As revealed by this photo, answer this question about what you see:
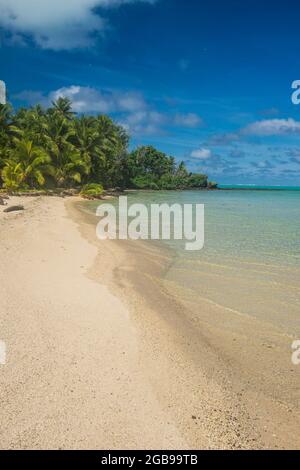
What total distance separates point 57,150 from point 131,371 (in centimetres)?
3811

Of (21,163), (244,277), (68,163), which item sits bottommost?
(244,277)

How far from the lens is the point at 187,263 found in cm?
1007

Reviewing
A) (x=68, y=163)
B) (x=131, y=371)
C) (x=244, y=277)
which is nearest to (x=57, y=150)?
(x=68, y=163)

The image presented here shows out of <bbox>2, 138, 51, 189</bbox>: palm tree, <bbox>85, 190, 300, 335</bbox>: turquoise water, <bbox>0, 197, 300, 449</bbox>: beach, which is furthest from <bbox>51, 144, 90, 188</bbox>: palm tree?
<bbox>0, 197, 300, 449</bbox>: beach

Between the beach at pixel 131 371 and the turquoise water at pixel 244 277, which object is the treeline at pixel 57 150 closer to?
the turquoise water at pixel 244 277

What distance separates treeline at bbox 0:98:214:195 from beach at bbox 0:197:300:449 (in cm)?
2948

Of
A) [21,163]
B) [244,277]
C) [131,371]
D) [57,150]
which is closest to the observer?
[131,371]

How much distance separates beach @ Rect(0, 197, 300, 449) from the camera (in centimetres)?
297

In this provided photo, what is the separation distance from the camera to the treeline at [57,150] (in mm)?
34438

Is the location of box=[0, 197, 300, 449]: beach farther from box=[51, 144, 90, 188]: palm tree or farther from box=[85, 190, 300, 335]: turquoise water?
box=[51, 144, 90, 188]: palm tree

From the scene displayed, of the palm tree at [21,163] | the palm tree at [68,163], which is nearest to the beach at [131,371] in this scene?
the palm tree at [21,163]

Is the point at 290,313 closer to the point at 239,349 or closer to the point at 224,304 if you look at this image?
the point at 224,304

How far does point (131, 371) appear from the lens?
3857mm

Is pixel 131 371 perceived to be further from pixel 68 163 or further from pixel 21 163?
pixel 68 163
